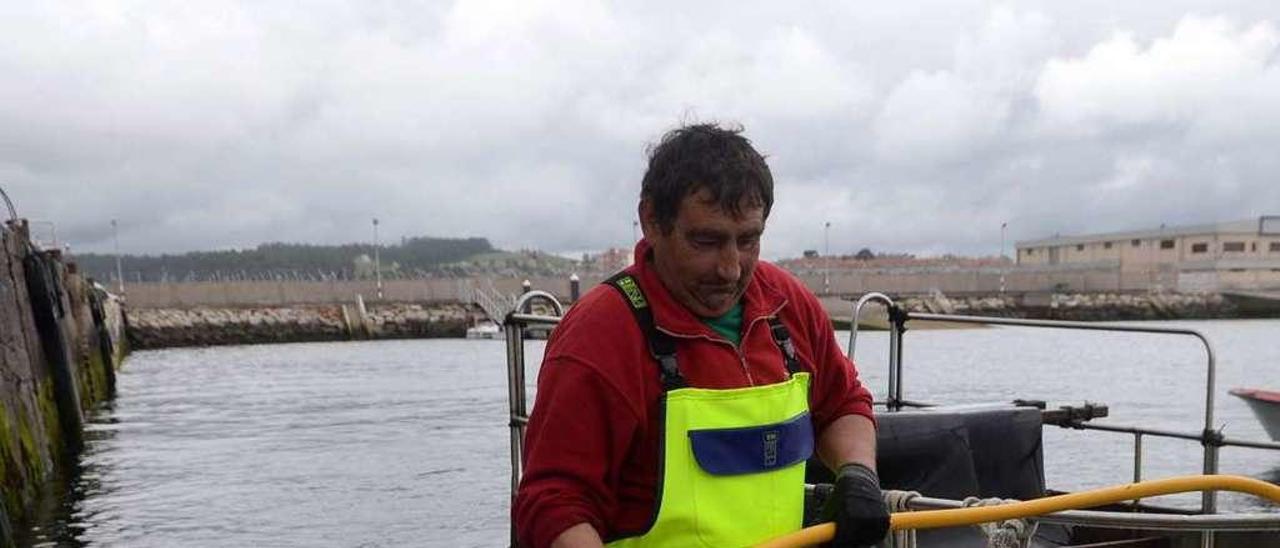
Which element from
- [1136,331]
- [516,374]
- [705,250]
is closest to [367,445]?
[516,374]

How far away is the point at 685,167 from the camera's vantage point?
2.41 m

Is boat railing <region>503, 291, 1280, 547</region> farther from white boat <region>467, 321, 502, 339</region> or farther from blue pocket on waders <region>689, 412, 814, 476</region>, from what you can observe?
white boat <region>467, 321, 502, 339</region>

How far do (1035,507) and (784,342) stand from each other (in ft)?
2.63

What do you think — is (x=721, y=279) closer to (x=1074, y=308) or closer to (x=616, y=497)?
(x=616, y=497)

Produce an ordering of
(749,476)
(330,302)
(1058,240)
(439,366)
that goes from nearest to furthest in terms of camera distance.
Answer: (749,476), (439,366), (330,302), (1058,240)

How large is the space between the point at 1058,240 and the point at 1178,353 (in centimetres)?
8495

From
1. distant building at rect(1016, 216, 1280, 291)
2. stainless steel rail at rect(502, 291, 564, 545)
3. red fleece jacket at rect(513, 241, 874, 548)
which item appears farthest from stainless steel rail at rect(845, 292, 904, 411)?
distant building at rect(1016, 216, 1280, 291)

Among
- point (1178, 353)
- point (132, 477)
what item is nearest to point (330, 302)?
point (1178, 353)

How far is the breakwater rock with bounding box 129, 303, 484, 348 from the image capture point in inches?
2844

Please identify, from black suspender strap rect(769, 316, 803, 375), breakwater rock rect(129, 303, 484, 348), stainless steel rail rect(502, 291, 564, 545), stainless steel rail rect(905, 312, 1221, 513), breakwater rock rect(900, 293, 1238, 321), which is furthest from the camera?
breakwater rock rect(900, 293, 1238, 321)

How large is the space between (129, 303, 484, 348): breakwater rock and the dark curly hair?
74846mm

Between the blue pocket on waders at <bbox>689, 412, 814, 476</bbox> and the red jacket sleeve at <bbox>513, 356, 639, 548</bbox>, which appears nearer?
the red jacket sleeve at <bbox>513, 356, 639, 548</bbox>

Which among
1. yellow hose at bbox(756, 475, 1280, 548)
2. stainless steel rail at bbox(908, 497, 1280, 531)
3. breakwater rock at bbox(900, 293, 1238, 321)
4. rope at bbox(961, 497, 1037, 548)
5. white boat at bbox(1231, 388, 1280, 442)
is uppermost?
yellow hose at bbox(756, 475, 1280, 548)

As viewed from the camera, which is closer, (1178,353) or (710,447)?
(710,447)
